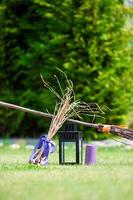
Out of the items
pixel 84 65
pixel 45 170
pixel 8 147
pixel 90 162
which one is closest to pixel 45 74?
pixel 84 65

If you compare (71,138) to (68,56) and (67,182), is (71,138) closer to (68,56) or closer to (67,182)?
(67,182)

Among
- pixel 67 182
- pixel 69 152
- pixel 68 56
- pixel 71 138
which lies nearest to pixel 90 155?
pixel 71 138

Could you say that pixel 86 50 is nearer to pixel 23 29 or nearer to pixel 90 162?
pixel 23 29

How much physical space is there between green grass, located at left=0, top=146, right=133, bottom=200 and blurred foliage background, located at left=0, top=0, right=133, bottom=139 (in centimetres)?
538

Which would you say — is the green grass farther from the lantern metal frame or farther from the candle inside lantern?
the lantern metal frame

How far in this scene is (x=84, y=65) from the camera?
13742 mm

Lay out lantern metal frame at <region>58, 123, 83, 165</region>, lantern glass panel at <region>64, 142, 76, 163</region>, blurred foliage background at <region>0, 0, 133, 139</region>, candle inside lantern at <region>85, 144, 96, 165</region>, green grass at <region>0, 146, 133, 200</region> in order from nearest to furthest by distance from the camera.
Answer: green grass at <region>0, 146, 133, 200</region>, lantern metal frame at <region>58, 123, 83, 165</region>, candle inside lantern at <region>85, 144, 96, 165</region>, lantern glass panel at <region>64, 142, 76, 163</region>, blurred foliage background at <region>0, 0, 133, 139</region>

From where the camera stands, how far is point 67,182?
6.32 m

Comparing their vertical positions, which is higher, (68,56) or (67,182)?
(68,56)

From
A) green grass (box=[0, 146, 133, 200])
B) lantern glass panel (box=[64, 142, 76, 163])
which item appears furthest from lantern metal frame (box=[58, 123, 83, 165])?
lantern glass panel (box=[64, 142, 76, 163])

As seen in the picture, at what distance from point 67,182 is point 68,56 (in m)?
7.63

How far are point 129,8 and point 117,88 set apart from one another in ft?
5.36

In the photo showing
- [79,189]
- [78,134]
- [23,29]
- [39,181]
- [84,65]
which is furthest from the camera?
[23,29]

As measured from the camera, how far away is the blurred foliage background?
13.8m
